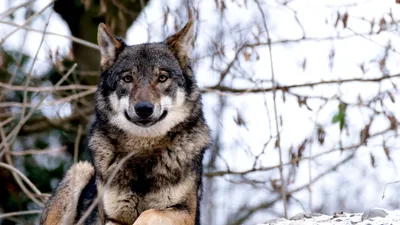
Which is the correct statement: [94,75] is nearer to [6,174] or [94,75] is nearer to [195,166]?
[6,174]

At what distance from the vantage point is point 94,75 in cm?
1430

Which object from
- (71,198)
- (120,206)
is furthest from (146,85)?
(71,198)

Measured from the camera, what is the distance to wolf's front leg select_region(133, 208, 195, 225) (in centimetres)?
636

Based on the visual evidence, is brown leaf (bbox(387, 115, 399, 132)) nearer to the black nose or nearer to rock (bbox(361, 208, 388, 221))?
rock (bbox(361, 208, 388, 221))

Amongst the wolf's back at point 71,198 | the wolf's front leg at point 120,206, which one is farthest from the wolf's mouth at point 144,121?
the wolf's back at point 71,198

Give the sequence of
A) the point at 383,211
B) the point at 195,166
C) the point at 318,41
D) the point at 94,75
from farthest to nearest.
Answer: the point at 94,75 → the point at 318,41 → the point at 195,166 → the point at 383,211

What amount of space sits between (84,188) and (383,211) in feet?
9.36

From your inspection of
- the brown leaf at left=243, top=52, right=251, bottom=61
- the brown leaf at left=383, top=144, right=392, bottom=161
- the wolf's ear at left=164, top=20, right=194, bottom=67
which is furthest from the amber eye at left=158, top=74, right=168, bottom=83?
the brown leaf at left=383, top=144, right=392, bottom=161

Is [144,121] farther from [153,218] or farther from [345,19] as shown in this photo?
[345,19]

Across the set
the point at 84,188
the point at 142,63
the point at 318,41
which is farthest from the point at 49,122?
the point at 142,63

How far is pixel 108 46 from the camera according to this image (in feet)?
24.3

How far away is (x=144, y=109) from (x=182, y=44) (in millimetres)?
963

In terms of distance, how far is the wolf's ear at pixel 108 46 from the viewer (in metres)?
7.36

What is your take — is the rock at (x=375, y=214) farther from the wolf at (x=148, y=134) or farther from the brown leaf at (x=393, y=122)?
the brown leaf at (x=393, y=122)
